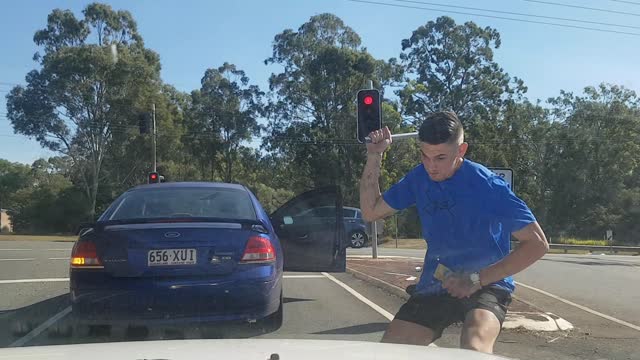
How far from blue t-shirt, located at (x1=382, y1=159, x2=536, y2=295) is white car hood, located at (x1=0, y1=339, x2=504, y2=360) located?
22.9 inches

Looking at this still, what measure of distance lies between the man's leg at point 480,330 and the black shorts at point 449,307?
0.14 ft

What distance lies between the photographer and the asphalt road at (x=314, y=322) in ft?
20.8

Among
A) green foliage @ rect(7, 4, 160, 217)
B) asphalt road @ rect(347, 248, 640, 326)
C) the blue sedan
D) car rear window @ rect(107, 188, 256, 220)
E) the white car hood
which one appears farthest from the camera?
green foliage @ rect(7, 4, 160, 217)

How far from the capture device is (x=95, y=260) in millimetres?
5254

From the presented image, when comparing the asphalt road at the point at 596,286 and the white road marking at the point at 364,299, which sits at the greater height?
the white road marking at the point at 364,299

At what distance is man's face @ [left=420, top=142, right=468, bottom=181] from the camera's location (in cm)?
341

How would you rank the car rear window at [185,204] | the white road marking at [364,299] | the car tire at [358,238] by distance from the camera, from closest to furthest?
the car rear window at [185,204] < the white road marking at [364,299] < the car tire at [358,238]

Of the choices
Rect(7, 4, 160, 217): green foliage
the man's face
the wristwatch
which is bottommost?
the wristwatch

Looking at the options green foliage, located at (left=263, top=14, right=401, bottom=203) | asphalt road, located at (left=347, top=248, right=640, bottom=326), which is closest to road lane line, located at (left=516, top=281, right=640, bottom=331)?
asphalt road, located at (left=347, top=248, right=640, bottom=326)

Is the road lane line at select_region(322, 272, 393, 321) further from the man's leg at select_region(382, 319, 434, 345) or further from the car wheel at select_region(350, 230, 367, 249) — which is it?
the car wheel at select_region(350, 230, 367, 249)

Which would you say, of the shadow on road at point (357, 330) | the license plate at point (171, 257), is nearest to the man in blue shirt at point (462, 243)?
the license plate at point (171, 257)

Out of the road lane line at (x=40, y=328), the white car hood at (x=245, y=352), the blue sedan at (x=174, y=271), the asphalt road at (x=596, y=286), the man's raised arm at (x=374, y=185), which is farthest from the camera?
the asphalt road at (x=596, y=286)

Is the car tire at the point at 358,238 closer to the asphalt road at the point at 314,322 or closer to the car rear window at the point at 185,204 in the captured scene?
the asphalt road at the point at 314,322

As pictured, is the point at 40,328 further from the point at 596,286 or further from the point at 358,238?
the point at 358,238
